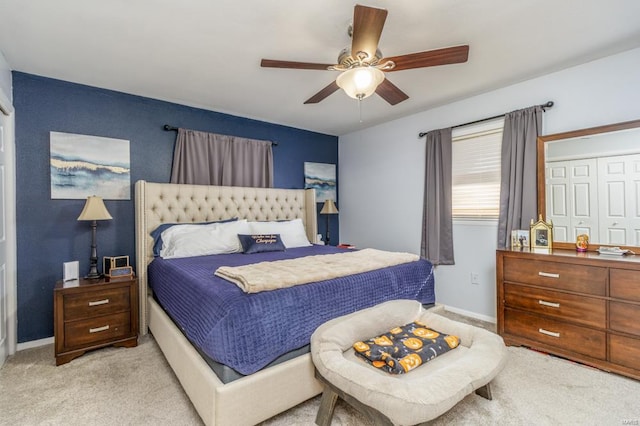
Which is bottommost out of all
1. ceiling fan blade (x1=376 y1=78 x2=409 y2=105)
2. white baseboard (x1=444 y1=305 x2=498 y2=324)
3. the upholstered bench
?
white baseboard (x1=444 y1=305 x2=498 y2=324)

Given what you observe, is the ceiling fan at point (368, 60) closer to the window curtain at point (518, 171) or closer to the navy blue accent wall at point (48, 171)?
the window curtain at point (518, 171)

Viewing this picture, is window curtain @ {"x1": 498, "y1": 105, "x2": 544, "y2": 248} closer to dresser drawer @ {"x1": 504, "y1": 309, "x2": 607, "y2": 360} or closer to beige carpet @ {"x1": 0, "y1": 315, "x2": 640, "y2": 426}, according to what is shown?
dresser drawer @ {"x1": 504, "y1": 309, "x2": 607, "y2": 360}

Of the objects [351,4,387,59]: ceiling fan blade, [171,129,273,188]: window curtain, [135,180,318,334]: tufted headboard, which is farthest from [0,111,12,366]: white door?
[351,4,387,59]: ceiling fan blade

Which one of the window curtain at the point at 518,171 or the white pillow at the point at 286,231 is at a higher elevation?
the window curtain at the point at 518,171

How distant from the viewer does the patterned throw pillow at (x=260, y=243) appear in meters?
3.12

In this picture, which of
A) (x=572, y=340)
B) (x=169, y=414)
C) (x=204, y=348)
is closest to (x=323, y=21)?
(x=204, y=348)

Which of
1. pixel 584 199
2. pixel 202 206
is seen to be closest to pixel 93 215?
pixel 202 206

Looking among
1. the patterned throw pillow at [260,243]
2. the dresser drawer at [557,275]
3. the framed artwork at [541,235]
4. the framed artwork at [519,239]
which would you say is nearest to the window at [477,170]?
the framed artwork at [519,239]

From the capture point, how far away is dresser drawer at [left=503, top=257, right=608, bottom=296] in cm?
220

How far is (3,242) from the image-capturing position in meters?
2.48

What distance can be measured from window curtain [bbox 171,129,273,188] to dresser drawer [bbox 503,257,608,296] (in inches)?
116

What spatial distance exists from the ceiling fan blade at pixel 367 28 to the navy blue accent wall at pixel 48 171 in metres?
1.91

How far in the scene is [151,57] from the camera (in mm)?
2439

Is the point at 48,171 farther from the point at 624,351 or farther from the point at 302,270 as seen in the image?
the point at 624,351
